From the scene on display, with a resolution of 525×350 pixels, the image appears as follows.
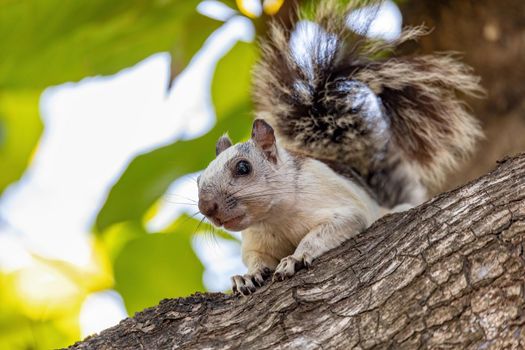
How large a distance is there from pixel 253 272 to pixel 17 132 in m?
1.71

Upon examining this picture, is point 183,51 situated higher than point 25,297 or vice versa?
point 183,51

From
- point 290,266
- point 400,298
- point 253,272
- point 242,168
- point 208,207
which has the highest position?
point 242,168

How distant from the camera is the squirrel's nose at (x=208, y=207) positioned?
9.56 feet

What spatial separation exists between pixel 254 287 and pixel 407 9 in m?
1.66

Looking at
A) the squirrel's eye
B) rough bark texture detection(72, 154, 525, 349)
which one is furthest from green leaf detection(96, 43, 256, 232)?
rough bark texture detection(72, 154, 525, 349)

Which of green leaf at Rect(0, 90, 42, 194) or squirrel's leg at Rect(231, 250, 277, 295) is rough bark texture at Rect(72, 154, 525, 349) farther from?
green leaf at Rect(0, 90, 42, 194)

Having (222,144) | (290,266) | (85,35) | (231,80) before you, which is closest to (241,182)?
(222,144)

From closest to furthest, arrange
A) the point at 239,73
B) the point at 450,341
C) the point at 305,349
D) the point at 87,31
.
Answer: the point at 450,341 < the point at 305,349 < the point at 87,31 < the point at 239,73

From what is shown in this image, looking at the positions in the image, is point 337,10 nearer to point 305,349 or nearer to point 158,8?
point 158,8

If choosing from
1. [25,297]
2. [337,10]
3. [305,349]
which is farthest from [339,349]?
[25,297]

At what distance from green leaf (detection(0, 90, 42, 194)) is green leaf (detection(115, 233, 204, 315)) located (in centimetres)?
88

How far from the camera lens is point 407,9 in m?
3.76

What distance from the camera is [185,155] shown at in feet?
11.6

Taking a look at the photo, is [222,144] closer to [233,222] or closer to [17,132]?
[233,222]
